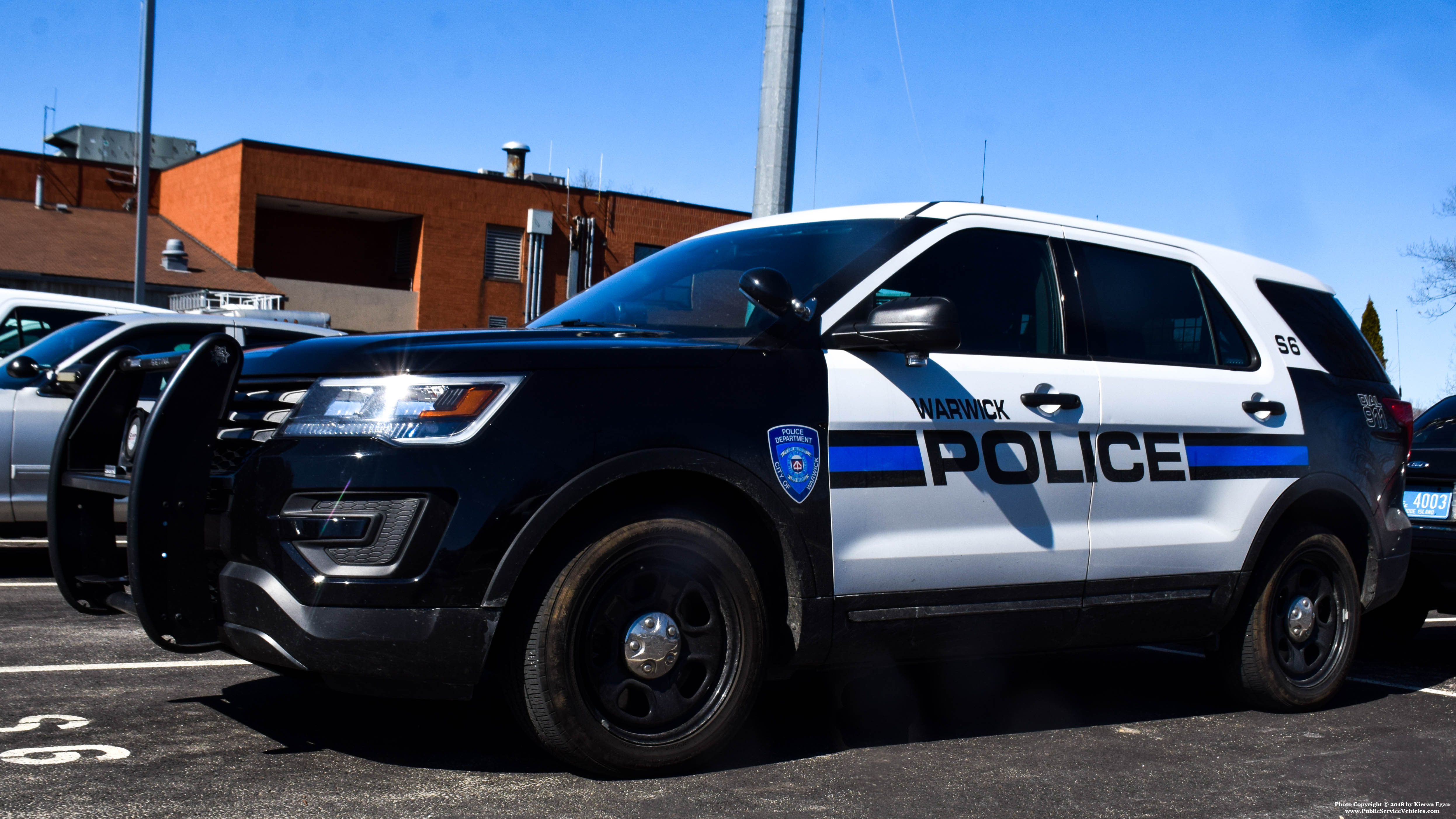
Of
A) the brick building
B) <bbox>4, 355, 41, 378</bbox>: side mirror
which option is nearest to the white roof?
<bbox>4, 355, 41, 378</bbox>: side mirror

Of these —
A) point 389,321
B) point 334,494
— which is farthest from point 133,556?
point 389,321

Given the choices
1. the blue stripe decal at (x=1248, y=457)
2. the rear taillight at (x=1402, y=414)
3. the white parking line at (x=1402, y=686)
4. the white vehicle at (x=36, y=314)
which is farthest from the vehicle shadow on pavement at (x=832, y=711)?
the white vehicle at (x=36, y=314)

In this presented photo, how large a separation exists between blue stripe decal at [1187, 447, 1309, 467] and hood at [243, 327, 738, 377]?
6.78 feet

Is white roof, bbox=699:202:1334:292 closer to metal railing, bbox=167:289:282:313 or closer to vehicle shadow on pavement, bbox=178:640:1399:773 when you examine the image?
vehicle shadow on pavement, bbox=178:640:1399:773

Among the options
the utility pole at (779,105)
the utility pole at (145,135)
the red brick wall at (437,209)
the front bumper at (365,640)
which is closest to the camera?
the front bumper at (365,640)

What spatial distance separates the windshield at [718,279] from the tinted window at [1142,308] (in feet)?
2.97

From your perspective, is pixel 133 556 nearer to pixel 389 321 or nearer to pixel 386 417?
pixel 386 417

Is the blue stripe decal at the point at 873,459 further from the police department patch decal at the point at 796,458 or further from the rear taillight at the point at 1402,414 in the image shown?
the rear taillight at the point at 1402,414

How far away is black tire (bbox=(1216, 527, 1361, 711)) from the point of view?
5.65 metres

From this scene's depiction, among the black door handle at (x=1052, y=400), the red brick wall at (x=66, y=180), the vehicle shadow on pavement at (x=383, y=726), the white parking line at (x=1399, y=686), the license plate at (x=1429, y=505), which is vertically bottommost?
the white parking line at (x=1399, y=686)

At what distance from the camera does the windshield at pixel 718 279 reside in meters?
4.76

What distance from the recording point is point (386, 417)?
12.5 feet

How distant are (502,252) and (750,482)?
34.1 metres

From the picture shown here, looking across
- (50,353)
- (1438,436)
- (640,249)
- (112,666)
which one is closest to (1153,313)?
(1438,436)
